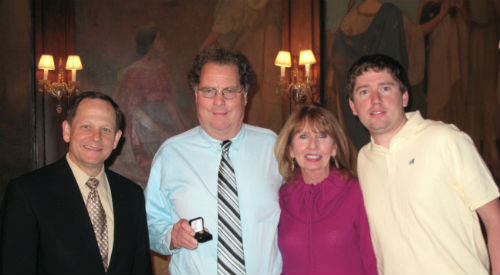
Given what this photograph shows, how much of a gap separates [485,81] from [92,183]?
19.1 feet

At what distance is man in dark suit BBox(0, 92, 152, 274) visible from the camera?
2.08 metres

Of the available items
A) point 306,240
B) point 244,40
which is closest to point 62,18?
point 244,40

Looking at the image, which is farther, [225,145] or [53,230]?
[225,145]

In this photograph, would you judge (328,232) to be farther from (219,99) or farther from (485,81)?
(485,81)

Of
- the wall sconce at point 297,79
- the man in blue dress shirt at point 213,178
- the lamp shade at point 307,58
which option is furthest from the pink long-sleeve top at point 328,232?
the lamp shade at point 307,58

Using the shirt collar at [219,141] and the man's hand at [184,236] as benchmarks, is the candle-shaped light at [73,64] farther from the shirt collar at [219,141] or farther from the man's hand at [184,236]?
the man's hand at [184,236]

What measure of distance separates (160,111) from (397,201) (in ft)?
17.1

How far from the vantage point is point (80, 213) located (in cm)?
228

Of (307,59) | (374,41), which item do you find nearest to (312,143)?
(307,59)

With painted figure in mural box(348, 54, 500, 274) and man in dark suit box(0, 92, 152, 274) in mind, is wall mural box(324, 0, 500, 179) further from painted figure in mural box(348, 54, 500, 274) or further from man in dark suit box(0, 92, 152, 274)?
man in dark suit box(0, 92, 152, 274)

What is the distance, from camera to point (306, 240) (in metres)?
2.52


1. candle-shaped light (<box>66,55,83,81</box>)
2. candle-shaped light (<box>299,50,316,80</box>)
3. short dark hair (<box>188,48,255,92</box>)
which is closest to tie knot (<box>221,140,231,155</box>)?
short dark hair (<box>188,48,255,92</box>)

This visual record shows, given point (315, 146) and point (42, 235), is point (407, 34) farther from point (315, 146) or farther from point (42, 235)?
point (42, 235)

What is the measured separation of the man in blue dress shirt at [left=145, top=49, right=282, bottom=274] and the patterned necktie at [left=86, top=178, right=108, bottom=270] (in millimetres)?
410
